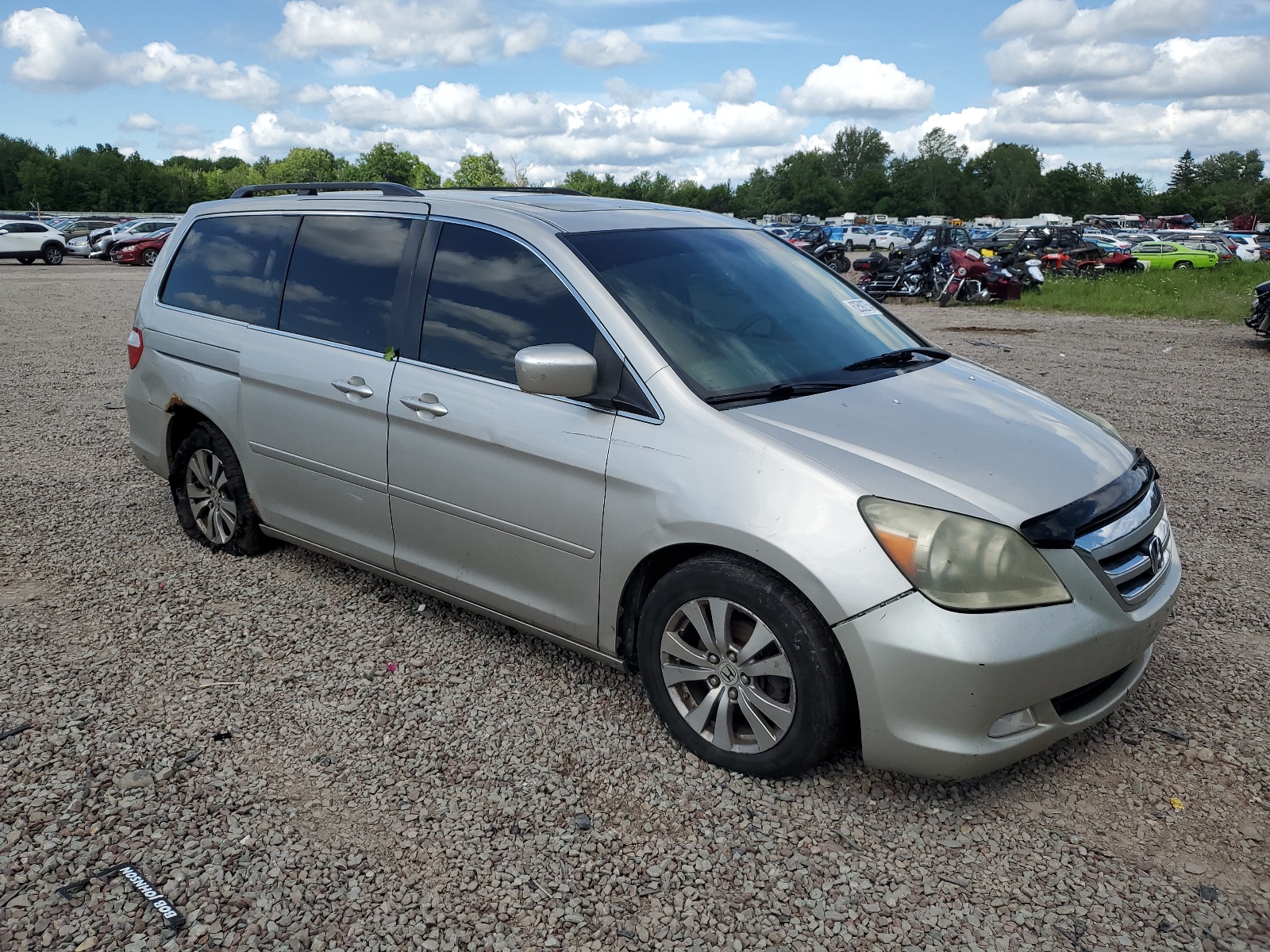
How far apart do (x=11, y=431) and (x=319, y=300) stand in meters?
5.26

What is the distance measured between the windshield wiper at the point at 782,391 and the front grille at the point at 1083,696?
122 centimetres

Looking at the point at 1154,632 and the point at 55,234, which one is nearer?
the point at 1154,632

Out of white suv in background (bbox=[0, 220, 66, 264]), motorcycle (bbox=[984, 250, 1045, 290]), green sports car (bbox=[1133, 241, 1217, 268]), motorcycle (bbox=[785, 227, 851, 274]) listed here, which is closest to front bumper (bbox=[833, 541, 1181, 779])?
motorcycle (bbox=[984, 250, 1045, 290])

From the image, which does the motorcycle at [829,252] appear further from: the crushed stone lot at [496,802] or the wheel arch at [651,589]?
the wheel arch at [651,589]

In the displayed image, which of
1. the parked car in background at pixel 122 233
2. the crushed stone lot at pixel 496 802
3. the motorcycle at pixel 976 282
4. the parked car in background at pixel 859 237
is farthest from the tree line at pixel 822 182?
the crushed stone lot at pixel 496 802

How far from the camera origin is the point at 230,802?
10.0 feet

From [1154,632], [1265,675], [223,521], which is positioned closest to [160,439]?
[223,521]

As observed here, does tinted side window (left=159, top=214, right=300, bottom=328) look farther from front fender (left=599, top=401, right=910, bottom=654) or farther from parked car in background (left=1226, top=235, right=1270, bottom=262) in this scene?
parked car in background (left=1226, top=235, right=1270, bottom=262)

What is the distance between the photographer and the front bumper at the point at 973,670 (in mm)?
2723

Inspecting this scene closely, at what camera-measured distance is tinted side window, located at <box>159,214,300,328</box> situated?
4586mm

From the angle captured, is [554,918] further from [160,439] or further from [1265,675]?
[160,439]

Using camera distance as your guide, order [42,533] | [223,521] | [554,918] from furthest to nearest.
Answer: [42,533] → [223,521] → [554,918]

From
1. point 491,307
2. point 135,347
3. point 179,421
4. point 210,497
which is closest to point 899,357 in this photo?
point 491,307

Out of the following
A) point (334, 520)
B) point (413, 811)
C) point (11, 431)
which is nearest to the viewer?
point (413, 811)
